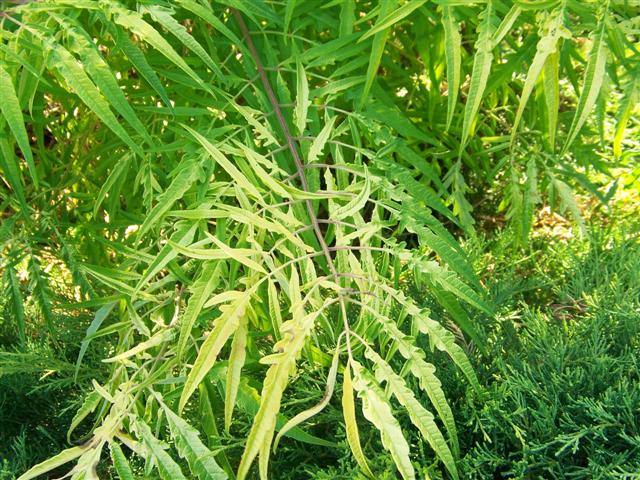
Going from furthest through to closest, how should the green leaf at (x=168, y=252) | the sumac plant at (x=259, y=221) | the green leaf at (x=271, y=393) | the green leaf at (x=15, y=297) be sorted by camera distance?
the green leaf at (x=15, y=297)
the green leaf at (x=168, y=252)
the sumac plant at (x=259, y=221)
the green leaf at (x=271, y=393)

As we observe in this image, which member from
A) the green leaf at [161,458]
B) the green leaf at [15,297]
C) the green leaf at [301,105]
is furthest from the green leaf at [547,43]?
the green leaf at [15,297]

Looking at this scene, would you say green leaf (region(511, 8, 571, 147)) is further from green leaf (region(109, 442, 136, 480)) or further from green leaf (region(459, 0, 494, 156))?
green leaf (region(109, 442, 136, 480))

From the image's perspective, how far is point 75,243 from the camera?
1757mm

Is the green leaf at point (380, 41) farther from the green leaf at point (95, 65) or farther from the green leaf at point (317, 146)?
the green leaf at point (95, 65)

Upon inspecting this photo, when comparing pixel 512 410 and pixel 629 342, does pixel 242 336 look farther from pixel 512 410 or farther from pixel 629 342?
pixel 629 342

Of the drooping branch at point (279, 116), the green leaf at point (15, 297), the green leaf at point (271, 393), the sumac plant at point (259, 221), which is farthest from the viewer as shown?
the green leaf at point (15, 297)

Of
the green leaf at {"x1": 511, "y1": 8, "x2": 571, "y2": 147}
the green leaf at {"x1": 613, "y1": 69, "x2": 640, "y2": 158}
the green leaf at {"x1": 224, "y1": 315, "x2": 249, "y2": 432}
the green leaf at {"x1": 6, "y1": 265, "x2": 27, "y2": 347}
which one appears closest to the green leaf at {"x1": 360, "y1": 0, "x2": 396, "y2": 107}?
the green leaf at {"x1": 511, "y1": 8, "x2": 571, "y2": 147}

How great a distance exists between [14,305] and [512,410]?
857 millimetres

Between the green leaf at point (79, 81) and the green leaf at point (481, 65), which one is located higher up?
the green leaf at point (481, 65)

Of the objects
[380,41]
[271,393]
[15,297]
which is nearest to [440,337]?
[271,393]

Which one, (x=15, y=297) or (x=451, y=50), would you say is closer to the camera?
(x=451, y=50)

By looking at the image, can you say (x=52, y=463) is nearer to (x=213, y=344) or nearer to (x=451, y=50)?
(x=213, y=344)

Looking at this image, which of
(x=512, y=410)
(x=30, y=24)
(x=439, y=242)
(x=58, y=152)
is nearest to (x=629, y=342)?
(x=512, y=410)

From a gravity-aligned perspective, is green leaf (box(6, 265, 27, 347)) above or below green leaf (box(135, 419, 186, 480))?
below
